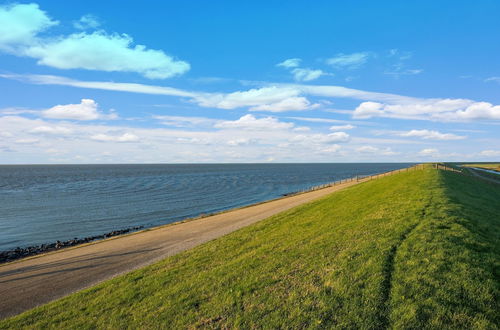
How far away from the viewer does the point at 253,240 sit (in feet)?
59.7

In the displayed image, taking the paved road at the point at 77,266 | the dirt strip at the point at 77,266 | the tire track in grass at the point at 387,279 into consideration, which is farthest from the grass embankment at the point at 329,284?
the paved road at the point at 77,266

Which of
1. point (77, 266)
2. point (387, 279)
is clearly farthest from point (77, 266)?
point (387, 279)

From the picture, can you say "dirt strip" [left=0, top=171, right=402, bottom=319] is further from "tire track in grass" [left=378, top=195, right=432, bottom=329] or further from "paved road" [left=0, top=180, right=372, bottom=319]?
"tire track in grass" [left=378, top=195, right=432, bottom=329]

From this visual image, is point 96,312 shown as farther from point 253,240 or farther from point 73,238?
point 73,238

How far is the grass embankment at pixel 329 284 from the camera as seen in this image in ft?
25.6

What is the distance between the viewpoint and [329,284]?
949 cm

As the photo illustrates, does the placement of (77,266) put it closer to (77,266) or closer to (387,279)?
(77,266)

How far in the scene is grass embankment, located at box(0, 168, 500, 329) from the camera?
25.6ft

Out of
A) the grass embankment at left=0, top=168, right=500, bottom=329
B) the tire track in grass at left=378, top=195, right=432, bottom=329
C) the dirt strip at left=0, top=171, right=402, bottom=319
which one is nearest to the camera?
the tire track in grass at left=378, top=195, right=432, bottom=329

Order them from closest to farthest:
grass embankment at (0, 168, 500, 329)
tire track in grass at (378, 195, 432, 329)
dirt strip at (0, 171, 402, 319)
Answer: tire track in grass at (378, 195, 432, 329) < grass embankment at (0, 168, 500, 329) < dirt strip at (0, 171, 402, 319)

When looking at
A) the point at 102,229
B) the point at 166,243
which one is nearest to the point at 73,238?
the point at 102,229

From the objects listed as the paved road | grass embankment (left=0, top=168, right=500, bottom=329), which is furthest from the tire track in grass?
the paved road

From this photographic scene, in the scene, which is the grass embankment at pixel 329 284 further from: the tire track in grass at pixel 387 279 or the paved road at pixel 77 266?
the paved road at pixel 77 266

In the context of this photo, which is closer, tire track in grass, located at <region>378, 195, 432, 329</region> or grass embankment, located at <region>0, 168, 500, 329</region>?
tire track in grass, located at <region>378, 195, 432, 329</region>
